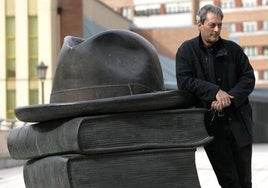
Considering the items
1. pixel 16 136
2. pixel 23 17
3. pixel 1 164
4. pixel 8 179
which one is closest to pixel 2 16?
pixel 23 17

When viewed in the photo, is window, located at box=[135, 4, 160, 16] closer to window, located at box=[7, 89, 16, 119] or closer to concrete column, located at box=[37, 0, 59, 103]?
concrete column, located at box=[37, 0, 59, 103]

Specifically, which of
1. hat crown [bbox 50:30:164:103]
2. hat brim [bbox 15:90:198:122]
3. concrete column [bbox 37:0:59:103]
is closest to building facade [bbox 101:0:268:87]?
concrete column [bbox 37:0:59:103]

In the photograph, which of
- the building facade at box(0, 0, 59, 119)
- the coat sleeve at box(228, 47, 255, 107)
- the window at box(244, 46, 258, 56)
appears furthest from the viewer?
the window at box(244, 46, 258, 56)

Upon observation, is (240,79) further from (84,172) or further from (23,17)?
(23,17)

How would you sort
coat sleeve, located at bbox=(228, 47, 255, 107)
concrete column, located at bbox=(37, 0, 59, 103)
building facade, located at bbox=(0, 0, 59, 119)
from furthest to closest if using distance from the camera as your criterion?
building facade, located at bbox=(0, 0, 59, 119) → concrete column, located at bbox=(37, 0, 59, 103) → coat sleeve, located at bbox=(228, 47, 255, 107)

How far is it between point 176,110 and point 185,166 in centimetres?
40

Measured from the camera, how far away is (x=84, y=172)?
466cm

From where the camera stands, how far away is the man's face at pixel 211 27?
4750 millimetres

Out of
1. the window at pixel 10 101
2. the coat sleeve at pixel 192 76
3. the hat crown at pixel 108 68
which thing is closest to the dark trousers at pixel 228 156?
the coat sleeve at pixel 192 76

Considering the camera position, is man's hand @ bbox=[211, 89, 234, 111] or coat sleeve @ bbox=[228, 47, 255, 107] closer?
man's hand @ bbox=[211, 89, 234, 111]

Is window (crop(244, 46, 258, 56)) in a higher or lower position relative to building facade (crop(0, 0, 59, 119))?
lower

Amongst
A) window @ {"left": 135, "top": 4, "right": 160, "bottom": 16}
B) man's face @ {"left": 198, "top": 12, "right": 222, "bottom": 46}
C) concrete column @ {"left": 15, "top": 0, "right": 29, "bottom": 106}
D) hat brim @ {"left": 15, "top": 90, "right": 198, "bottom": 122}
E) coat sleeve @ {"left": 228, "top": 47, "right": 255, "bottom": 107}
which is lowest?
concrete column @ {"left": 15, "top": 0, "right": 29, "bottom": 106}

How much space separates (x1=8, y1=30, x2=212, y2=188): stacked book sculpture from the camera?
4652 mm

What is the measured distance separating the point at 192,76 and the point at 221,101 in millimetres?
326
